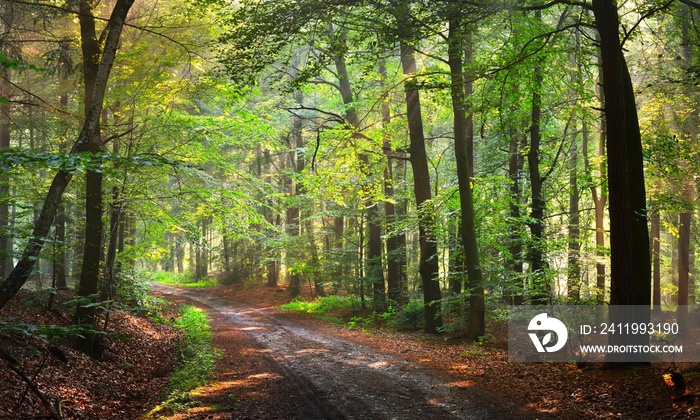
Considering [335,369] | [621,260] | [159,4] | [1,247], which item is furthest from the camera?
[1,247]

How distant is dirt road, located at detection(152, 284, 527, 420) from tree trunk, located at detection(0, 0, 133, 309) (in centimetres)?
312

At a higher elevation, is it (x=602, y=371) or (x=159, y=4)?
(x=159, y=4)

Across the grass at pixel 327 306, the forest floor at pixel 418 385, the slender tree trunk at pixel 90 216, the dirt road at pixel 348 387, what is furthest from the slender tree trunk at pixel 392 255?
the slender tree trunk at pixel 90 216

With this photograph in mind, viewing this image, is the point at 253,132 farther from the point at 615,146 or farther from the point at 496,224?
the point at 615,146

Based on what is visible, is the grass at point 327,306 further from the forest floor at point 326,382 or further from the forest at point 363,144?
the forest floor at point 326,382

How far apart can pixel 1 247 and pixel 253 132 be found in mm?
10211

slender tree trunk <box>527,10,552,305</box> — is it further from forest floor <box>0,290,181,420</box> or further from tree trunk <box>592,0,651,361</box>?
forest floor <box>0,290,181,420</box>

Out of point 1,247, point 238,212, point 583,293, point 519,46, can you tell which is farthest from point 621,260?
point 1,247

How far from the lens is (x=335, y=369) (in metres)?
9.82

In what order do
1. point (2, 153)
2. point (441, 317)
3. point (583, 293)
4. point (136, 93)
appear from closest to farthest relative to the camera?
point (2, 153) → point (583, 293) → point (136, 93) → point (441, 317)

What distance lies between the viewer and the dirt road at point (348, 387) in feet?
22.8

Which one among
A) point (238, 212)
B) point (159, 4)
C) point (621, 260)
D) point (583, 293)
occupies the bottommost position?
point (583, 293)

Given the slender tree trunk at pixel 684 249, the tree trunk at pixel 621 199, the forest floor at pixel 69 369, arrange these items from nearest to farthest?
the forest floor at pixel 69 369
the tree trunk at pixel 621 199
the slender tree trunk at pixel 684 249

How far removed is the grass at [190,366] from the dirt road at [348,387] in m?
0.45
